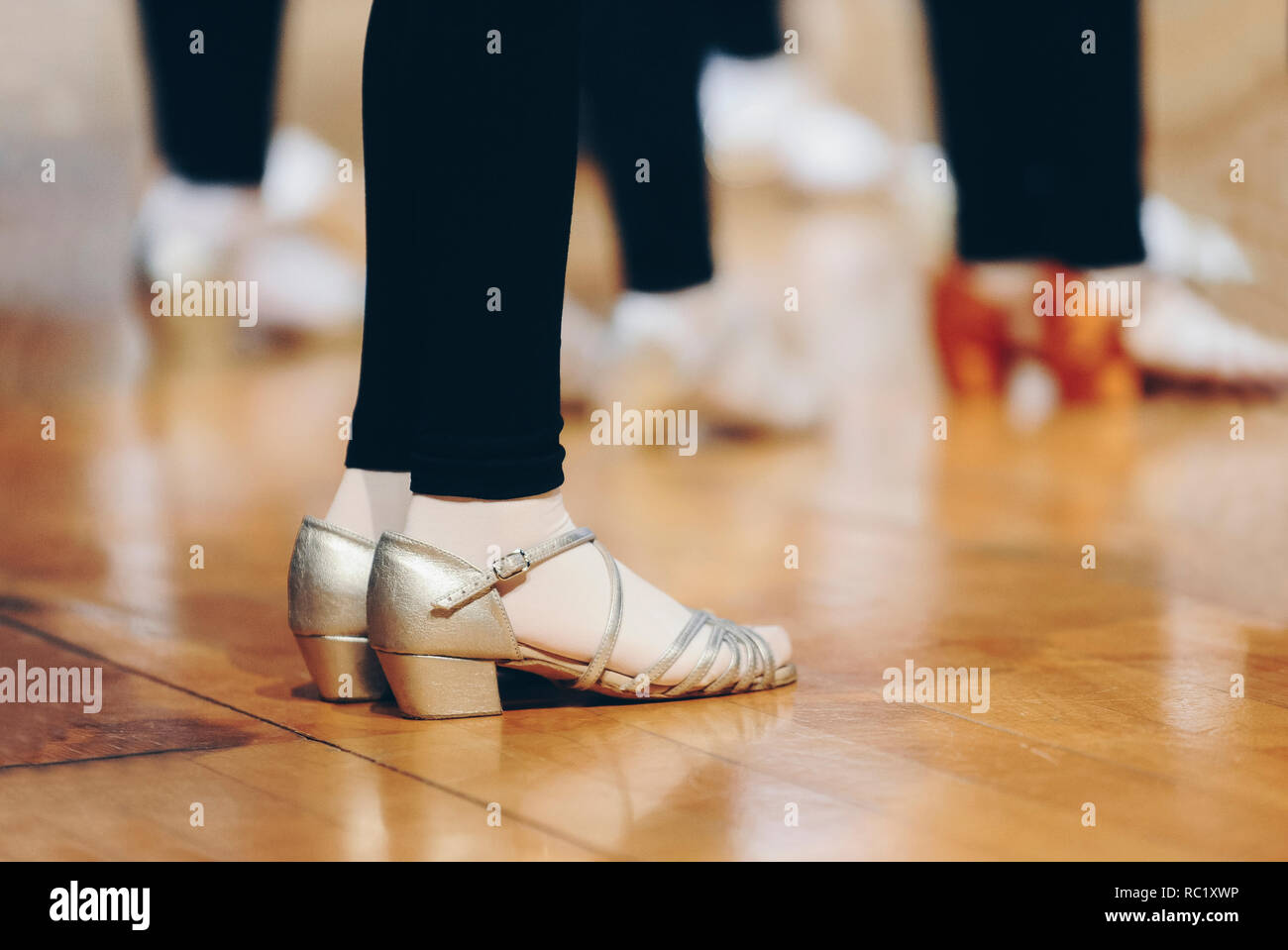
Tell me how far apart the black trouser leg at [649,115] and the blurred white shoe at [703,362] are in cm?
10

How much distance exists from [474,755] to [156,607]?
41cm

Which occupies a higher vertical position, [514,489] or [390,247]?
[390,247]

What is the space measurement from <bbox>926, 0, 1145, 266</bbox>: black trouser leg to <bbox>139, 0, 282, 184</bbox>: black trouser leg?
3.30 ft

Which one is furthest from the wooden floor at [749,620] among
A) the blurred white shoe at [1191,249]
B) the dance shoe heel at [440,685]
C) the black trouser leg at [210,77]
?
the black trouser leg at [210,77]

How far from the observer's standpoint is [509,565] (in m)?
0.73

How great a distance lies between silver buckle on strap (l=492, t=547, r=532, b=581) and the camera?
73cm

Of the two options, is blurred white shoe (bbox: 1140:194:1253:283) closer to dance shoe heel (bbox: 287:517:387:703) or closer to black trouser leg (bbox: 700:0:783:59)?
black trouser leg (bbox: 700:0:783:59)

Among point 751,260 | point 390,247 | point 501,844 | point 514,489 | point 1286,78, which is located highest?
point 1286,78

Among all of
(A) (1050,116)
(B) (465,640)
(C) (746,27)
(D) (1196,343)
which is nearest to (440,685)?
(B) (465,640)

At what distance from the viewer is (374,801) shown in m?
0.62

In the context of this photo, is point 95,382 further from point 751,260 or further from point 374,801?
point 374,801

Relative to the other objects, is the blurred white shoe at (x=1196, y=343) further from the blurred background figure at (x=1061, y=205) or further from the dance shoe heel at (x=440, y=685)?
the dance shoe heel at (x=440, y=685)

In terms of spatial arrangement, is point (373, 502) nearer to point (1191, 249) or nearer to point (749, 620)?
point (749, 620)

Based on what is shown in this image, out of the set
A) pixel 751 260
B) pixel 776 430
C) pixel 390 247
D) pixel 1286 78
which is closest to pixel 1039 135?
pixel 776 430
